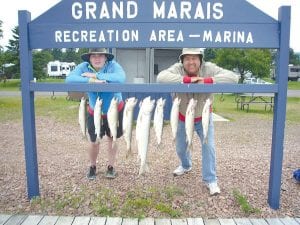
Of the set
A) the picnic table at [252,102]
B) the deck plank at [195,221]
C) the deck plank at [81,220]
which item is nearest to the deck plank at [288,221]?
the deck plank at [195,221]

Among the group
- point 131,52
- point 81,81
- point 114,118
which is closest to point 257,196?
point 114,118

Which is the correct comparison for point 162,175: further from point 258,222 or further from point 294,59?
point 294,59

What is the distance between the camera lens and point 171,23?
13.8ft

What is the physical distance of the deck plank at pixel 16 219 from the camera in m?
3.94

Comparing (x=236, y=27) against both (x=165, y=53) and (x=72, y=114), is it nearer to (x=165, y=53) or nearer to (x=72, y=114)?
(x=165, y=53)

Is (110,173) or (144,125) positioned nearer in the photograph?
(144,125)

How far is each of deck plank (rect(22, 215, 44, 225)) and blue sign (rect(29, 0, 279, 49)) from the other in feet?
6.72

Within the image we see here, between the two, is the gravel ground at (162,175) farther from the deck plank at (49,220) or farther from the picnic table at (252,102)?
the picnic table at (252,102)

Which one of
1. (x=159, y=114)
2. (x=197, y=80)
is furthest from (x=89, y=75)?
(x=197, y=80)

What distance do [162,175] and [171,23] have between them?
2561mm

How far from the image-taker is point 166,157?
7078mm

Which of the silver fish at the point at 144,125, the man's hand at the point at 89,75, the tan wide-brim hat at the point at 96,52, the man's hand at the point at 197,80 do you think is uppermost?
the tan wide-brim hat at the point at 96,52

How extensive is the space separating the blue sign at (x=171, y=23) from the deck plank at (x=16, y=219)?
2.10 meters

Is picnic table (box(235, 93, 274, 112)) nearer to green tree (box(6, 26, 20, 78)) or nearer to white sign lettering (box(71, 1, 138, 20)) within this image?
white sign lettering (box(71, 1, 138, 20))
